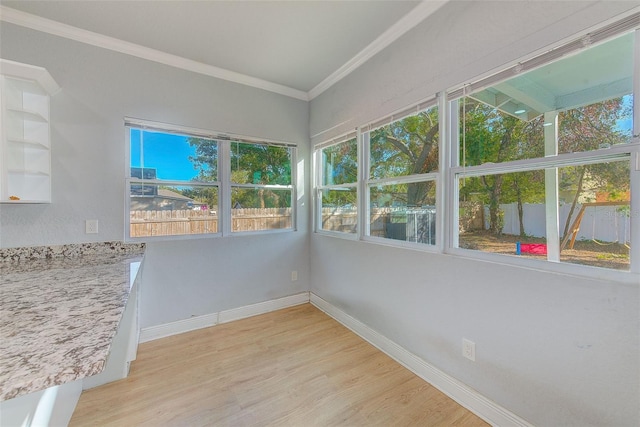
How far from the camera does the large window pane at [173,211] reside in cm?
242

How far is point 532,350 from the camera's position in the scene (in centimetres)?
136

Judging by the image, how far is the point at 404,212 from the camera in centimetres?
219

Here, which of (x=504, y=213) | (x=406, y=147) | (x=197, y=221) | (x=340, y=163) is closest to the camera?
(x=504, y=213)

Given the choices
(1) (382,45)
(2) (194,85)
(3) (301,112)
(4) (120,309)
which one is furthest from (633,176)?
(2) (194,85)

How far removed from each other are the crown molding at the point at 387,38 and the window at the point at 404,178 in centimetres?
65

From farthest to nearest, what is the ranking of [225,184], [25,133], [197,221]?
[225,184] < [197,221] < [25,133]

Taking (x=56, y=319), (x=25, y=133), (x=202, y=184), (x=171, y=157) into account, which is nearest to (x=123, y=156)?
(x=171, y=157)

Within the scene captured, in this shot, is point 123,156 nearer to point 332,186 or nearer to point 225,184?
point 225,184

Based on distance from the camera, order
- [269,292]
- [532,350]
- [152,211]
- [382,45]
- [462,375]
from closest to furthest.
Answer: [532,350]
[462,375]
[382,45]
[152,211]
[269,292]

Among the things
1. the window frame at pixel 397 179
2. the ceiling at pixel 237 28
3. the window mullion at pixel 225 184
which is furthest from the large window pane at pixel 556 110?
the window mullion at pixel 225 184

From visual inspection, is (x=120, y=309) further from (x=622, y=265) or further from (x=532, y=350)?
(x=622, y=265)

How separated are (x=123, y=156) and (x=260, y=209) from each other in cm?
138

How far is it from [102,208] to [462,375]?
3.07 metres

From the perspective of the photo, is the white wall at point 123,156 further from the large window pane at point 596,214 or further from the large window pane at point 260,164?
the large window pane at point 596,214
